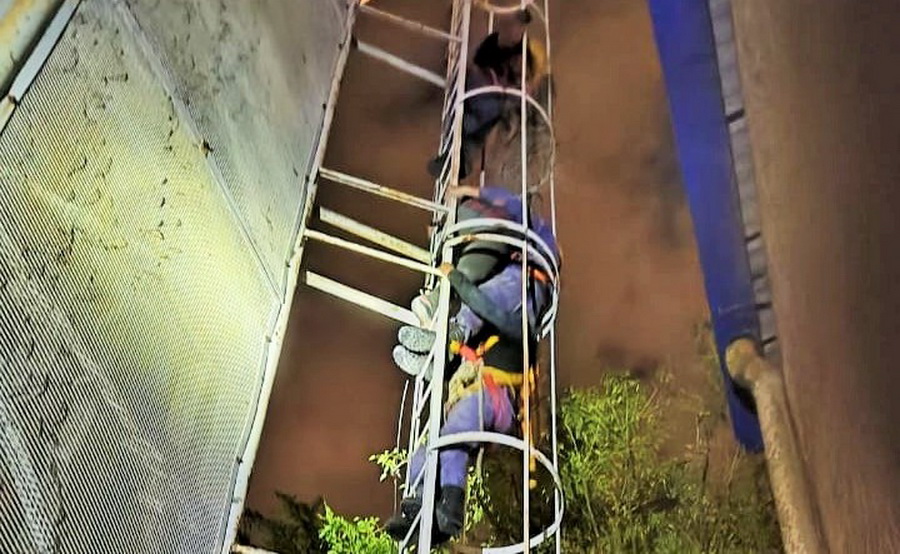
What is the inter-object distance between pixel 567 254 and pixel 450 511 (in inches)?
131

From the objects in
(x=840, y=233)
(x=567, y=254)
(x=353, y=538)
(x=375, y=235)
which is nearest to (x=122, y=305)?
(x=375, y=235)

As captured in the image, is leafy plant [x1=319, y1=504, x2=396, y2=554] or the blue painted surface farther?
the blue painted surface

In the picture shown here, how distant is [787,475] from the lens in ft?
9.92

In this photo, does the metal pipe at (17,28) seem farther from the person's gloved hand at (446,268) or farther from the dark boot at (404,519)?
the dark boot at (404,519)

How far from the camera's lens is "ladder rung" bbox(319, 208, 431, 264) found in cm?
336

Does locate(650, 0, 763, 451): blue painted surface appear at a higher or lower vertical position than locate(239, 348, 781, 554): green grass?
higher

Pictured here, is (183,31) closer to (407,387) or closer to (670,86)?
(407,387)

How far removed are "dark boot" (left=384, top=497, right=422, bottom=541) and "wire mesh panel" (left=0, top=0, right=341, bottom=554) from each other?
44 cm

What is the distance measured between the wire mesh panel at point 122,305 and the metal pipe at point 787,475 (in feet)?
4.99

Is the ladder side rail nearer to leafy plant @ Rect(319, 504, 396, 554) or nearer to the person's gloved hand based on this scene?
the person's gloved hand

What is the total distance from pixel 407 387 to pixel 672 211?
2.58 meters

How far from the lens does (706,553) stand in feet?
11.7

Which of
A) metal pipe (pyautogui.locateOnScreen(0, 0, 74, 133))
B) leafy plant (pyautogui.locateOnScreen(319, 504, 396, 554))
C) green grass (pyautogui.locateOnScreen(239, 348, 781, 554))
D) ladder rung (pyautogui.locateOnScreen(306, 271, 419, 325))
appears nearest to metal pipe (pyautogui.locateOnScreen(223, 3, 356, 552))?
ladder rung (pyautogui.locateOnScreen(306, 271, 419, 325))

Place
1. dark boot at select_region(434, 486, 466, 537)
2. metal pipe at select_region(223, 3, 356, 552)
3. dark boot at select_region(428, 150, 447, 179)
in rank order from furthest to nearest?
dark boot at select_region(428, 150, 447, 179)
metal pipe at select_region(223, 3, 356, 552)
dark boot at select_region(434, 486, 466, 537)
